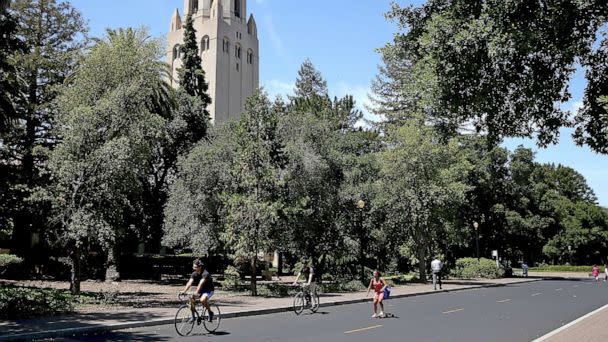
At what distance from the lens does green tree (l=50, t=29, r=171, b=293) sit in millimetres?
18562

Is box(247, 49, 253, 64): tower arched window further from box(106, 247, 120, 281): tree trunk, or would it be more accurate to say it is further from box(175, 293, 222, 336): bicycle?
box(175, 293, 222, 336): bicycle

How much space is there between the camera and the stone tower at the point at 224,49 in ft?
319

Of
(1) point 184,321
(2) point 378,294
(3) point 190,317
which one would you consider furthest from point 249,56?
(1) point 184,321

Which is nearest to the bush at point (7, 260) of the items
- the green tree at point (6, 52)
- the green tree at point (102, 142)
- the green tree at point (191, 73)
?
the green tree at point (102, 142)

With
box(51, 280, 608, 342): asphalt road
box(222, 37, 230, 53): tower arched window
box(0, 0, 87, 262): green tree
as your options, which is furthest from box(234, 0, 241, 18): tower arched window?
box(51, 280, 608, 342): asphalt road

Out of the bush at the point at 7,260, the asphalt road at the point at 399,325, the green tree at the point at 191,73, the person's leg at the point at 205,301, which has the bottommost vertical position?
the asphalt road at the point at 399,325

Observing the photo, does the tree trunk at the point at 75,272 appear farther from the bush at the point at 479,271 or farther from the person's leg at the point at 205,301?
the bush at the point at 479,271

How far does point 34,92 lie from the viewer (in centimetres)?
3006

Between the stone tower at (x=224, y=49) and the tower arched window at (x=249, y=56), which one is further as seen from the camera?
the tower arched window at (x=249, y=56)

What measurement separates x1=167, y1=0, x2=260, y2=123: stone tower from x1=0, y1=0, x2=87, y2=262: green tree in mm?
61428

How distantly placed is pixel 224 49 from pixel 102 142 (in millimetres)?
83976

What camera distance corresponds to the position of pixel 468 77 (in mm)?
10016

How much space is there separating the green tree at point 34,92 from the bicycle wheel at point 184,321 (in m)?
15.7

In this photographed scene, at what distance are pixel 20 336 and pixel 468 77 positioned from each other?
1079 centimetres
